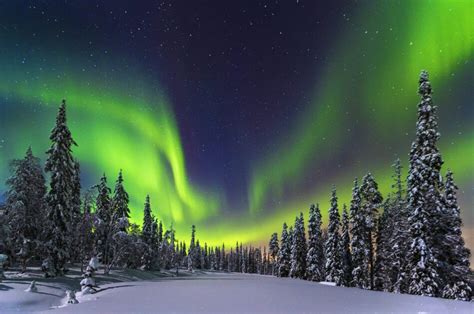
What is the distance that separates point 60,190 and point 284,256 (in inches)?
2326

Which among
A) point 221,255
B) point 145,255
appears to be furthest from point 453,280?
point 221,255

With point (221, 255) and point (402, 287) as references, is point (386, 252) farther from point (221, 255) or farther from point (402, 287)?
point (221, 255)

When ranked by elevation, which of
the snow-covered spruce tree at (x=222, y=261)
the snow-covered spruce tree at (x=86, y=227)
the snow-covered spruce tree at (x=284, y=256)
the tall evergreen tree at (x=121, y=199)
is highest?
the tall evergreen tree at (x=121, y=199)

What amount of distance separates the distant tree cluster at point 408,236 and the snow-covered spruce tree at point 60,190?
106 feet

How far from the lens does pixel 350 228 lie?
49.0m

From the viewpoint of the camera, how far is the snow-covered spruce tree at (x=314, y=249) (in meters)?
64.1

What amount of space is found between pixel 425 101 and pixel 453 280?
15.1 metres

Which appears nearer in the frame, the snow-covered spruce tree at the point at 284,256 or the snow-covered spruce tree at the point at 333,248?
the snow-covered spruce tree at the point at 333,248

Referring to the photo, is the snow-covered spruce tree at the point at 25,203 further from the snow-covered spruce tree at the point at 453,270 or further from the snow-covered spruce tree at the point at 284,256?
the snow-covered spruce tree at the point at 284,256

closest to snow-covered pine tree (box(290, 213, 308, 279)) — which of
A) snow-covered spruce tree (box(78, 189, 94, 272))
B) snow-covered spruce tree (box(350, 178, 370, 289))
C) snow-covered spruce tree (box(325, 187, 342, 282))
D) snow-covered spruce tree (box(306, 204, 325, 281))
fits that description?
snow-covered spruce tree (box(306, 204, 325, 281))

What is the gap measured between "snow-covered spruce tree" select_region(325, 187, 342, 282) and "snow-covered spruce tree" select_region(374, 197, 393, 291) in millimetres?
6854

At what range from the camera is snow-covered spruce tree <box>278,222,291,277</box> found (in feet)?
266

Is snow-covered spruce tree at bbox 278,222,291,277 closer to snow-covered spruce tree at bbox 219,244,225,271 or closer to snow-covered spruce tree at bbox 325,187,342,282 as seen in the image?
snow-covered spruce tree at bbox 325,187,342,282

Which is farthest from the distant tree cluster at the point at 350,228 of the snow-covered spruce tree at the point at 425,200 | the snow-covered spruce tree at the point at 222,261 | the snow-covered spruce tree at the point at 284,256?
the snow-covered spruce tree at the point at 222,261
